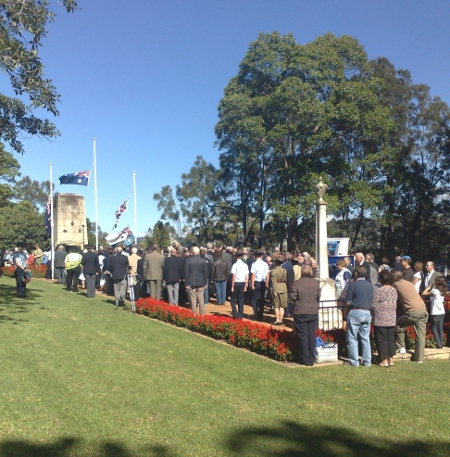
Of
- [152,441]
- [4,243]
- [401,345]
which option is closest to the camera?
[152,441]

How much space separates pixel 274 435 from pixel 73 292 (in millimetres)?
15047

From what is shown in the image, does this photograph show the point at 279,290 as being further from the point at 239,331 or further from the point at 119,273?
the point at 119,273

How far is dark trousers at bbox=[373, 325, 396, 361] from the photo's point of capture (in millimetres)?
8656

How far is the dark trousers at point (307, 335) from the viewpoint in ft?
28.0

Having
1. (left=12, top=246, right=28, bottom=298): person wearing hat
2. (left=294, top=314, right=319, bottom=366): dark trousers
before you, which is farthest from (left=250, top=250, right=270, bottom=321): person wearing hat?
(left=12, top=246, right=28, bottom=298): person wearing hat

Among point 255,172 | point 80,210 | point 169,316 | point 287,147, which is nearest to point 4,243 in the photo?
point 80,210

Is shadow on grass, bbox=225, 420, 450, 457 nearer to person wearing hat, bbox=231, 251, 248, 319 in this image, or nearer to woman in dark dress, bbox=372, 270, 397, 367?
woman in dark dress, bbox=372, 270, 397, 367

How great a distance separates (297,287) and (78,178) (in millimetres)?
21383

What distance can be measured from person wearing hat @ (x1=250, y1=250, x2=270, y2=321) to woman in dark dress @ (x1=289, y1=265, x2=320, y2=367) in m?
4.79

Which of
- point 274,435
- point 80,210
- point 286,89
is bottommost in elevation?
point 274,435

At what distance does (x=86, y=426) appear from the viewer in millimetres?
5332

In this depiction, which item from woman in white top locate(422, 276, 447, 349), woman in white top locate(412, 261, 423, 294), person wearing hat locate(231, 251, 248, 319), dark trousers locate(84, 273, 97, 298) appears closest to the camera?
woman in white top locate(422, 276, 447, 349)

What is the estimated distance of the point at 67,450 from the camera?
472 cm

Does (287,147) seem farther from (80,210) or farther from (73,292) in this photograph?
(73,292)
